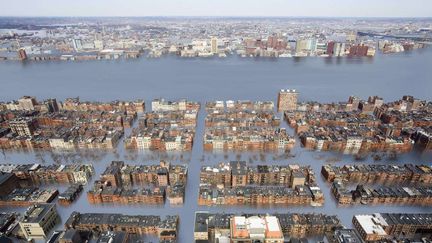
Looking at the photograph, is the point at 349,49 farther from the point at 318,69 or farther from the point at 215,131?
the point at 215,131

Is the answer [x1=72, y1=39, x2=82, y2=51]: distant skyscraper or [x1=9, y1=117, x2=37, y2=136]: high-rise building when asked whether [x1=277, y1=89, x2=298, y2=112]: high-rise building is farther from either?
[x1=72, y1=39, x2=82, y2=51]: distant skyscraper

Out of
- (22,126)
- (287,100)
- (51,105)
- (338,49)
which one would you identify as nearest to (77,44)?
(51,105)

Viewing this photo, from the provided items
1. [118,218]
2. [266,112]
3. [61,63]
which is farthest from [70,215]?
[61,63]

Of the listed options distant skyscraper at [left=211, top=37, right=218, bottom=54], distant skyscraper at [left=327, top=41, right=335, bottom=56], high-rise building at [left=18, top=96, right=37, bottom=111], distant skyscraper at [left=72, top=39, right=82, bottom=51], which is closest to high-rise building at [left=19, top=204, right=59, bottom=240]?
high-rise building at [left=18, top=96, right=37, bottom=111]

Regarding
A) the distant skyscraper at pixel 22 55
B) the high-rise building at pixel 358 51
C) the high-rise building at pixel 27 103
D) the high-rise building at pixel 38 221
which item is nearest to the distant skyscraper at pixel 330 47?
the high-rise building at pixel 358 51

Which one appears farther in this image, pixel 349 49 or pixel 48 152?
pixel 349 49

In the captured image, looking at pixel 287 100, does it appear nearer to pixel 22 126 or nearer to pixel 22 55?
pixel 22 126

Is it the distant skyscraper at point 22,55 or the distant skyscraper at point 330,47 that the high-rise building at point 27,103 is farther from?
the distant skyscraper at point 330,47
